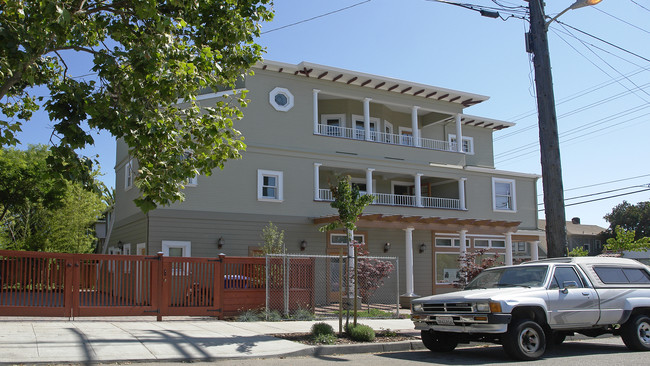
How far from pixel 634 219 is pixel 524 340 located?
55223 millimetres

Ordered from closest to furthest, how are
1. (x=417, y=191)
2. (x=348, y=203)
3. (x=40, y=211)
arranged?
(x=348, y=203)
(x=417, y=191)
(x=40, y=211)

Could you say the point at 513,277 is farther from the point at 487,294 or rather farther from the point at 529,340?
the point at 529,340

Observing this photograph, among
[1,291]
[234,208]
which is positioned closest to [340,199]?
[1,291]

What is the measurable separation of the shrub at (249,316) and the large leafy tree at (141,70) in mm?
5132

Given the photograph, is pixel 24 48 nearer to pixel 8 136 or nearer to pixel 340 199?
pixel 8 136

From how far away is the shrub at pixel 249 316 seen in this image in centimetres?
1501

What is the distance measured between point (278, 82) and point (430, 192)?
1009 cm

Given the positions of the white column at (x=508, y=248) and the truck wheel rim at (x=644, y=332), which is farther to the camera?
the white column at (x=508, y=248)

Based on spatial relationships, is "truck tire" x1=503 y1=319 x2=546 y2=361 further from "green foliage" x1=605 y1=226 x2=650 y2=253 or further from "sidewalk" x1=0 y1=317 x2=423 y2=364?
"green foliage" x1=605 y1=226 x2=650 y2=253

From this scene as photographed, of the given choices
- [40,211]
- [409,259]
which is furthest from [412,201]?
[40,211]

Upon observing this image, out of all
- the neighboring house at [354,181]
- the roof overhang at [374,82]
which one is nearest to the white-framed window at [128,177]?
the neighboring house at [354,181]

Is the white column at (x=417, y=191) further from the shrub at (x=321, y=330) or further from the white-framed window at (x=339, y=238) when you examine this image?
the shrub at (x=321, y=330)

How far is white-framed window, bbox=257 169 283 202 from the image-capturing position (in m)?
22.0

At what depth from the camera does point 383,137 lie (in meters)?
26.3
